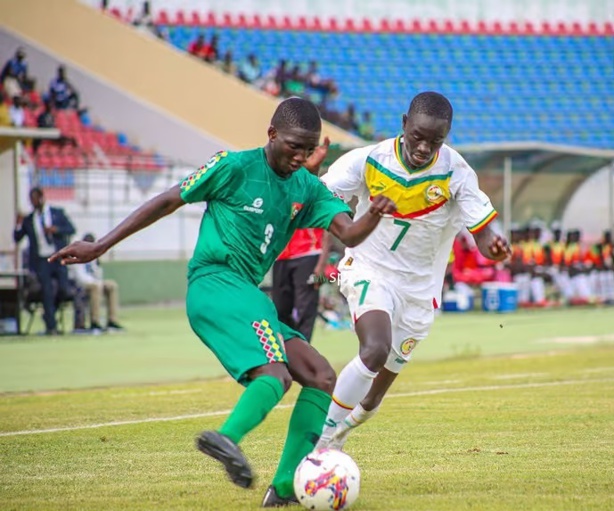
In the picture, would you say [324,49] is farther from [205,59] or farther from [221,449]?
[221,449]

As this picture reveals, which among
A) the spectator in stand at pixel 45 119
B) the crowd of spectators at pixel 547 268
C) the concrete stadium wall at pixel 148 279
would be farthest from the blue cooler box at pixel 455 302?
the spectator in stand at pixel 45 119

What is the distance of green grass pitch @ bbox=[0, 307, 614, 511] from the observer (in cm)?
627

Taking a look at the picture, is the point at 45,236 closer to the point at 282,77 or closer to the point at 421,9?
the point at 282,77

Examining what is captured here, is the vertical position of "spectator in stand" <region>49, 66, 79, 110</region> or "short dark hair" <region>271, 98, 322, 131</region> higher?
"spectator in stand" <region>49, 66, 79, 110</region>

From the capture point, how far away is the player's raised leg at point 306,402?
6.11 metres

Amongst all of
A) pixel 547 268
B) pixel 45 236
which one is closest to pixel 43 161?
pixel 45 236

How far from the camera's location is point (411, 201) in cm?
763

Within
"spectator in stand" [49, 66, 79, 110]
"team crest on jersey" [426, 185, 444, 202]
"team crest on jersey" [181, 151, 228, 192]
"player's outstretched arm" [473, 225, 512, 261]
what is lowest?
"player's outstretched arm" [473, 225, 512, 261]

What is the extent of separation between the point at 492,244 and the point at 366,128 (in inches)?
1060

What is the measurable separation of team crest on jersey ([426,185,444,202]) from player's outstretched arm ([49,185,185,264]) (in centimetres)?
203

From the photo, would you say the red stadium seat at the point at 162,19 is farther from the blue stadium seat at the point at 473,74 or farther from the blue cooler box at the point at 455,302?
the blue cooler box at the point at 455,302

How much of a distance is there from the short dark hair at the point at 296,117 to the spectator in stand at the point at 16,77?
73.2 ft

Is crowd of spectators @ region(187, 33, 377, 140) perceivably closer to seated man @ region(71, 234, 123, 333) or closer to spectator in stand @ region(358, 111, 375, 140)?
spectator in stand @ region(358, 111, 375, 140)

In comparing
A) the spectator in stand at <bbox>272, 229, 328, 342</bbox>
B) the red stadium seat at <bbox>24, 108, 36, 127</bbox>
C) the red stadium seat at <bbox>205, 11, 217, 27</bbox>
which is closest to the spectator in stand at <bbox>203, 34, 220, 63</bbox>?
the red stadium seat at <bbox>205, 11, 217, 27</bbox>
